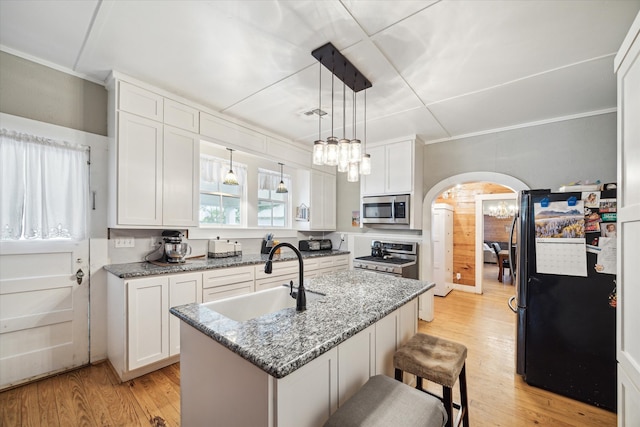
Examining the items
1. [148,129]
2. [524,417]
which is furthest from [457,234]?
[148,129]

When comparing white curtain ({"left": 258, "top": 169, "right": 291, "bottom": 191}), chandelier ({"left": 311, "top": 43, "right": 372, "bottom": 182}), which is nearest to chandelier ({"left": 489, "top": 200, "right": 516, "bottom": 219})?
white curtain ({"left": 258, "top": 169, "right": 291, "bottom": 191})

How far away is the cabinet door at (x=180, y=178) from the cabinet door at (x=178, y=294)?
595 mm

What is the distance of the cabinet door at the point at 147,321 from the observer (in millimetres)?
2160

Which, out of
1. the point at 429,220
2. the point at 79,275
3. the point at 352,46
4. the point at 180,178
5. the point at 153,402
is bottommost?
the point at 153,402

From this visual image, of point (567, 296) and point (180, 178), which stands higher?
point (180, 178)

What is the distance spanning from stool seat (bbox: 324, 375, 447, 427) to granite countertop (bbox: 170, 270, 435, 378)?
11.0 inches

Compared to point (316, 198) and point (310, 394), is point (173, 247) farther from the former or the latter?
point (316, 198)

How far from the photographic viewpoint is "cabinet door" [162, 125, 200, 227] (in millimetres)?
2639

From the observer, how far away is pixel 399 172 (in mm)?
3799

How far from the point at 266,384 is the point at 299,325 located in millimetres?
290

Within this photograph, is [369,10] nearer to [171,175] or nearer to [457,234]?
[171,175]

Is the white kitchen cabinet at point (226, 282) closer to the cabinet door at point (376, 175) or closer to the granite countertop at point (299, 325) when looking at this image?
the granite countertop at point (299, 325)

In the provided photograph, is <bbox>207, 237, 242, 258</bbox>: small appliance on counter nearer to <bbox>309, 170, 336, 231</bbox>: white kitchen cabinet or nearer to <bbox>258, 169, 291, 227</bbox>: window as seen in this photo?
<bbox>258, 169, 291, 227</bbox>: window

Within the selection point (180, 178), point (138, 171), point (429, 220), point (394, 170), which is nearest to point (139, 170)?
point (138, 171)
